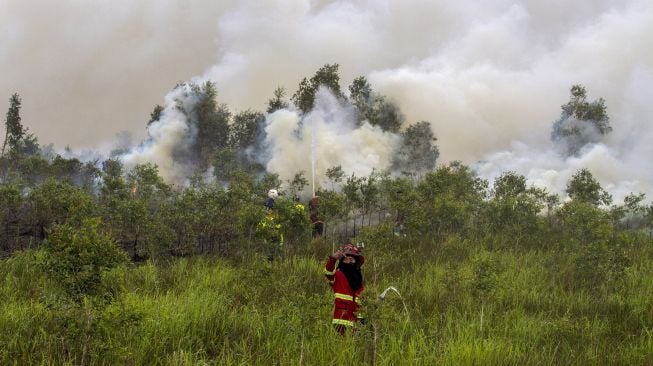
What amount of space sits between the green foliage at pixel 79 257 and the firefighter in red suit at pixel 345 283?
3097 millimetres

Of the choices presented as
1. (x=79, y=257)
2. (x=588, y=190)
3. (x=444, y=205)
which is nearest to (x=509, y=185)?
(x=588, y=190)

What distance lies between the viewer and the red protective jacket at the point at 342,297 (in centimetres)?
700

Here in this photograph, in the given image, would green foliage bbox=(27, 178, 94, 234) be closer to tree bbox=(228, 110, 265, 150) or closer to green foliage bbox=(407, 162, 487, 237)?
green foliage bbox=(407, 162, 487, 237)

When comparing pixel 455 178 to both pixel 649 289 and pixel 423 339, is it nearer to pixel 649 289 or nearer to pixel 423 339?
pixel 649 289

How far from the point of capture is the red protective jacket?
7.00 meters

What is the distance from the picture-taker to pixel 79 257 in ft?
16.1

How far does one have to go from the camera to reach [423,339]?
6203 mm

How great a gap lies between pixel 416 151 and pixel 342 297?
43305 mm

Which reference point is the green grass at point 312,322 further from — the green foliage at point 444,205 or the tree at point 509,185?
the tree at point 509,185

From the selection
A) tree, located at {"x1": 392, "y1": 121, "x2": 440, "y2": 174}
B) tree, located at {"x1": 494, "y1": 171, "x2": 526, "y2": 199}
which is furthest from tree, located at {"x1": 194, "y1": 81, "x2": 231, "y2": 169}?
tree, located at {"x1": 494, "y1": 171, "x2": 526, "y2": 199}

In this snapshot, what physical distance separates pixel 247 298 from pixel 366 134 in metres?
40.0

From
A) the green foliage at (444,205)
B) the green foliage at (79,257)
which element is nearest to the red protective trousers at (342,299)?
the green foliage at (79,257)

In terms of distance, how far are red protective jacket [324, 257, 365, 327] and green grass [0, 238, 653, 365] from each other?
26cm

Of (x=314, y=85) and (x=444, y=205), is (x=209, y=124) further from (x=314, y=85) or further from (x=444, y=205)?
(x=444, y=205)
